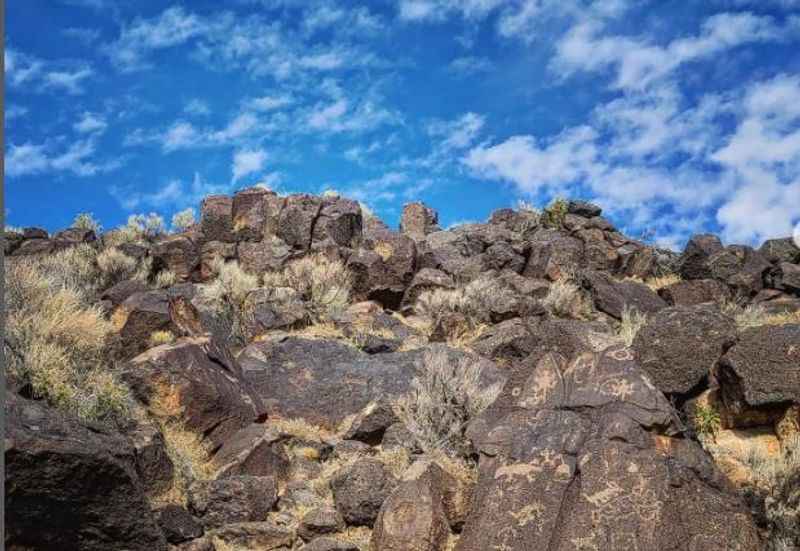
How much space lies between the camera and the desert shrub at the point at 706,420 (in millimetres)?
→ 9664

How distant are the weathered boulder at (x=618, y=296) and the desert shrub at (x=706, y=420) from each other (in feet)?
32.7

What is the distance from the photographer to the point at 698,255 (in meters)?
26.1

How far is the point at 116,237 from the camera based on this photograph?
85.7 ft

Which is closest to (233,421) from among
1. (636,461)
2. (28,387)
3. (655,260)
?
(28,387)

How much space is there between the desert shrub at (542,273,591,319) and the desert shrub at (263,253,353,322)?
214 inches

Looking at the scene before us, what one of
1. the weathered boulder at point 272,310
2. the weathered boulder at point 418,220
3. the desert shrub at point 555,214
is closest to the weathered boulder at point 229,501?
the weathered boulder at point 272,310

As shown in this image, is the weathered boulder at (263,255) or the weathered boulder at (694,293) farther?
the weathered boulder at (263,255)

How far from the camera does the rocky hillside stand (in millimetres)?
5957

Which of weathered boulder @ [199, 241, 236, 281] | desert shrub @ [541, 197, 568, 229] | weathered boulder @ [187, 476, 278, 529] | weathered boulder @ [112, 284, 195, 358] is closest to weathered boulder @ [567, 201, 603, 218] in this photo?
desert shrub @ [541, 197, 568, 229]

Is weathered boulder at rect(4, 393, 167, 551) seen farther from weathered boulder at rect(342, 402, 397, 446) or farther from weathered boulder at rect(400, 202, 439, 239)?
weathered boulder at rect(400, 202, 439, 239)

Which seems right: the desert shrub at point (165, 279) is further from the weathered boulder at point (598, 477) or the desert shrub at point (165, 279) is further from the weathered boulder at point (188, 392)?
the weathered boulder at point (598, 477)

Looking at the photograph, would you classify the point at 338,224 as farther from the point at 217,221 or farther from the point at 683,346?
the point at 683,346

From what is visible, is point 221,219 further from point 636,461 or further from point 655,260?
point 636,461

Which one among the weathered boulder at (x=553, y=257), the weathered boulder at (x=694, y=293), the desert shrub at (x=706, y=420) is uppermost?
the weathered boulder at (x=553, y=257)
